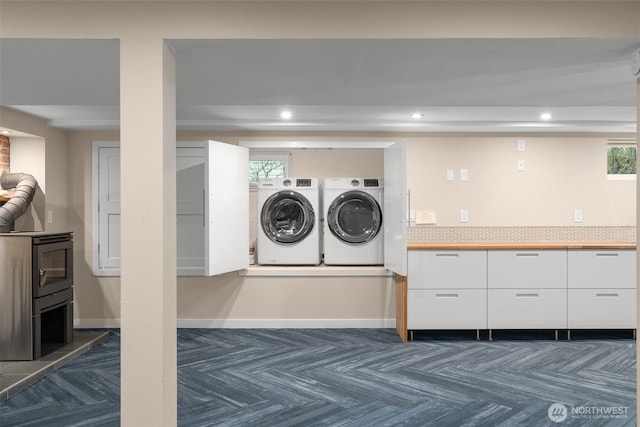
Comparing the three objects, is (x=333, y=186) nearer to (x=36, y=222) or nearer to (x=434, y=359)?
(x=434, y=359)

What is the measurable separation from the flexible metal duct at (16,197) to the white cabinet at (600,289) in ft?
17.0

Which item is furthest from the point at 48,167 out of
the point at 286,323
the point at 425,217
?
the point at 425,217

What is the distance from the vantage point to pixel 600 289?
14.8ft

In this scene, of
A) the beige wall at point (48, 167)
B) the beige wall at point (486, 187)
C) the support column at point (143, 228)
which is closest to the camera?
the support column at point (143, 228)

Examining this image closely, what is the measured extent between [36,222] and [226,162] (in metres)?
2.09

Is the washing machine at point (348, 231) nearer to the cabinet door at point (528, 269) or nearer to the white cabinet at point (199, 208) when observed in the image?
the white cabinet at point (199, 208)

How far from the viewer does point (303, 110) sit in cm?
407

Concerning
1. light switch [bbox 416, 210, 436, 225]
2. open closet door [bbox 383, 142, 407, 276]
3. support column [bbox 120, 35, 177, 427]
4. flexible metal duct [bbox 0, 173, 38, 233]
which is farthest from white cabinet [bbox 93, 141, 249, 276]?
support column [bbox 120, 35, 177, 427]

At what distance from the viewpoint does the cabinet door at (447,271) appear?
177 inches

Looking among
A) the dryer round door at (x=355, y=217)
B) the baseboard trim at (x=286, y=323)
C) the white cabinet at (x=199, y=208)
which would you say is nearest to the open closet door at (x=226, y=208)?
the white cabinet at (x=199, y=208)

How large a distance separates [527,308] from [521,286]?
22cm

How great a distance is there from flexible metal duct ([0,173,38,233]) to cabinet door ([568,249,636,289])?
5.16 meters

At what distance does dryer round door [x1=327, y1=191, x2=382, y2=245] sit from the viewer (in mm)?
4926

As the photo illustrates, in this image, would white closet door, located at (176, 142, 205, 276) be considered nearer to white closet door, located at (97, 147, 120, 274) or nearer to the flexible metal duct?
white closet door, located at (97, 147, 120, 274)
